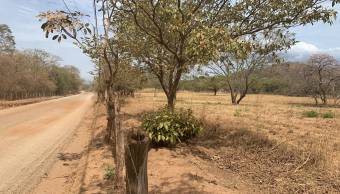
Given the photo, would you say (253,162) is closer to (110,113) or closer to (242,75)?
(110,113)

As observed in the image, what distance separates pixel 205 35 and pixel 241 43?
0.86 m

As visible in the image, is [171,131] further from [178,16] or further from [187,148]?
[178,16]

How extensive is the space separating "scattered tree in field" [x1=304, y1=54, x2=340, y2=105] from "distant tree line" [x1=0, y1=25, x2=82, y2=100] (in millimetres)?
42939

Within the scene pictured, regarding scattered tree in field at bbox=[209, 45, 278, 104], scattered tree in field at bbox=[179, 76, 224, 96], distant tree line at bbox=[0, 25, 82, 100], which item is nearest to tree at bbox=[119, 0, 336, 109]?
scattered tree in field at bbox=[179, 76, 224, 96]

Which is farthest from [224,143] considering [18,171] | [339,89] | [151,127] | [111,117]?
[339,89]

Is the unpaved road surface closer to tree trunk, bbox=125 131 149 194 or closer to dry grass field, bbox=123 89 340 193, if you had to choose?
dry grass field, bbox=123 89 340 193

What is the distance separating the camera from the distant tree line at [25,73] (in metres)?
59.4

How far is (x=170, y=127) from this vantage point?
10.1 metres

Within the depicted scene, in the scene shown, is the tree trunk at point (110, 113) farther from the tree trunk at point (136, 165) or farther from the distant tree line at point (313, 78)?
the distant tree line at point (313, 78)

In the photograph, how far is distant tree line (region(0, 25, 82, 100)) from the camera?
59438 millimetres

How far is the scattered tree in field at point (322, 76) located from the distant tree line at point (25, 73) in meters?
42.9

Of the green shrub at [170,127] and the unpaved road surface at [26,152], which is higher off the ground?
the green shrub at [170,127]

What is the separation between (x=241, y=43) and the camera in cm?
811

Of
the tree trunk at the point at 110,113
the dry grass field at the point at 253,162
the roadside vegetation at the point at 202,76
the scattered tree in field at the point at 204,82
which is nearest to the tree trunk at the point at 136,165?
the roadside vegetation at the point at 202,76
